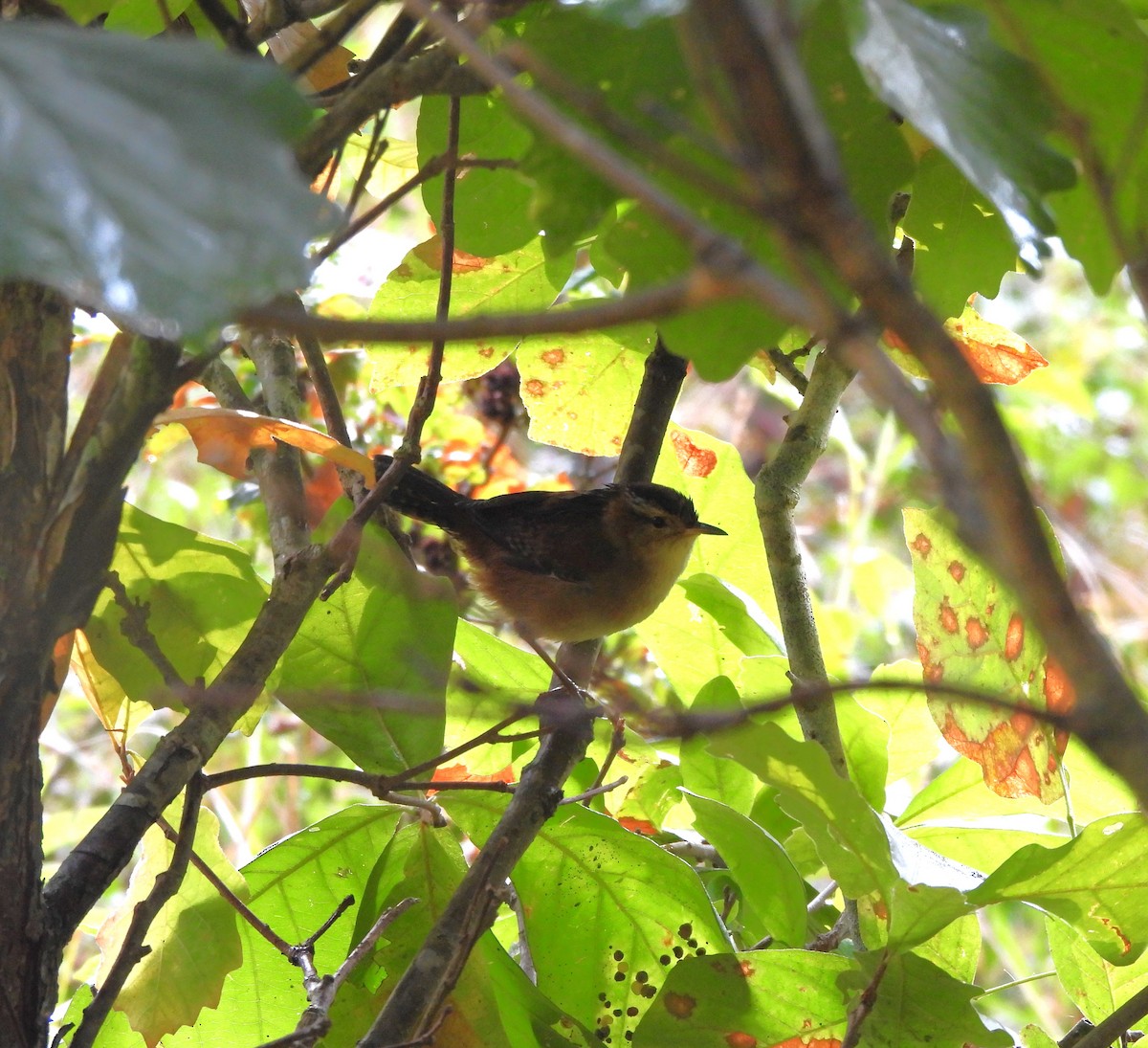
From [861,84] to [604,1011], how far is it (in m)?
1.17

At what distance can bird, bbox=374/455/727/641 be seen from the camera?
3.46 m

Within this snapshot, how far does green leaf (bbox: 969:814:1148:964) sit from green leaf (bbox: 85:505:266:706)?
0.98 metres

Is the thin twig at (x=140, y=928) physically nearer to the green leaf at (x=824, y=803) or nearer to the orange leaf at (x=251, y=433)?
the orange leaf at (x=251, y=433)

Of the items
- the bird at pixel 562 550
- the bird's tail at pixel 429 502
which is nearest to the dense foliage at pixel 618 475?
the bird at pixel 562 550

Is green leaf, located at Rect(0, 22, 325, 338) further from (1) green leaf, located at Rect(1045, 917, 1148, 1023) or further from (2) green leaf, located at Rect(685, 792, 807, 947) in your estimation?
(1) green leaf, located at Rect(1045, 917, 1148, 1023)

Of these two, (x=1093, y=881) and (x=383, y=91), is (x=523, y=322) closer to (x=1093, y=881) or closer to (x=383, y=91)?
(x=383, y=91)

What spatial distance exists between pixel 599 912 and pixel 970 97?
1130 millimetres

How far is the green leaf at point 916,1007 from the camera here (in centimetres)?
126

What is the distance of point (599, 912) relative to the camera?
1551 mm

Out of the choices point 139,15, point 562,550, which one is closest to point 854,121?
point 139,15

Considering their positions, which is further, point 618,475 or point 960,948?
point 618,475

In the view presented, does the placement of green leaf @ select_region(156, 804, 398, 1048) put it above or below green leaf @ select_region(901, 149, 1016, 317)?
below

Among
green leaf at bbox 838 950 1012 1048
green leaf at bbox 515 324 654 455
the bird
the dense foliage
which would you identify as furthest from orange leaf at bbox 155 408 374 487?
the bird

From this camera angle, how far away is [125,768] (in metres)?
1.49
